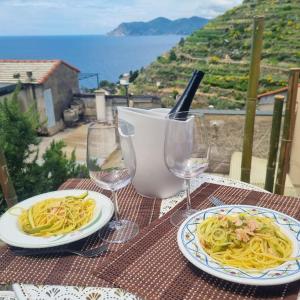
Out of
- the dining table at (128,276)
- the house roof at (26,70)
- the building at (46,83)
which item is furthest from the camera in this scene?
the house roof at (26,70)

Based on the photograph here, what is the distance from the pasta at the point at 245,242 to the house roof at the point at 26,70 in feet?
31.8

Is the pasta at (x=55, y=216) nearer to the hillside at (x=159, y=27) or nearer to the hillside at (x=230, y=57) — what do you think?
the hillside at (x=230, y=57)

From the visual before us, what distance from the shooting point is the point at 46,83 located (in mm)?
9828

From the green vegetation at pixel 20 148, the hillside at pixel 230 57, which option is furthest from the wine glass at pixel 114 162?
the hillside at pixel 230 57

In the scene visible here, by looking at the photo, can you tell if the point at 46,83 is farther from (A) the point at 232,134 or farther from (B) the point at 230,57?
(B) the point at 230,57

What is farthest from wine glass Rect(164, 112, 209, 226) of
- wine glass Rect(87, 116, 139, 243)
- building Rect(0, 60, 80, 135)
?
building Rect(0, 60, 80, 135)

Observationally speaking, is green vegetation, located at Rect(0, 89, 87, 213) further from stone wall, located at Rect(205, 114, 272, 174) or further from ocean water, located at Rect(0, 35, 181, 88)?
ocean water, located at Rect(0, 35, 181, 88)

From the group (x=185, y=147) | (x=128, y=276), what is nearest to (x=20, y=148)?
(x=185, y=147)

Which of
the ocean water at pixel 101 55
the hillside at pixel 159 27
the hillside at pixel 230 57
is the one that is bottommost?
the ocean water at pixel 101 55

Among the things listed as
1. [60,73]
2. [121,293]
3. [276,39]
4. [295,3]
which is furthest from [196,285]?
[295,3]

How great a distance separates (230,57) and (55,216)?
23157mm

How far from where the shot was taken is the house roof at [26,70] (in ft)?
31.9

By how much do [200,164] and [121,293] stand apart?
1.27 ft

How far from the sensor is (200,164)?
0.85 metres
